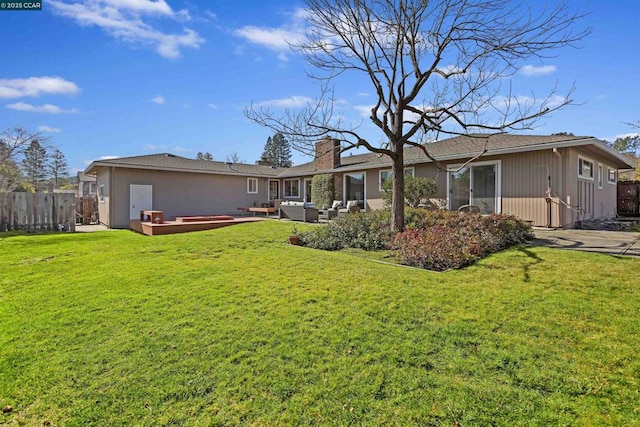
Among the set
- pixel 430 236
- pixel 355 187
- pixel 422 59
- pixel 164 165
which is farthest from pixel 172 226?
pixel 422 59

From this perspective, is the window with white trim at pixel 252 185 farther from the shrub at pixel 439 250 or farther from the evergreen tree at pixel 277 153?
the evergreen tree at pixel 277 153

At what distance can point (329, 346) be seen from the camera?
3.29m

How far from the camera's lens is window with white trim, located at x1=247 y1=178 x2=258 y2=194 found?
21.9 meters

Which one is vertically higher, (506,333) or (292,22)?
(292,22)

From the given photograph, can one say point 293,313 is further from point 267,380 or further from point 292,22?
point 292,22

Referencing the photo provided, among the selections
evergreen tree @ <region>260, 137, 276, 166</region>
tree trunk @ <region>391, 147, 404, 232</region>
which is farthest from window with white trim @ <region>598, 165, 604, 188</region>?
evergreen tree @ <region>260, 137, 276, 166</region>

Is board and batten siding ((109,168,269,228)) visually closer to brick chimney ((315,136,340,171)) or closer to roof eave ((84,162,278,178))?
roof eave ((84,162,278,178))

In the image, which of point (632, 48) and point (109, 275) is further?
point (632, 48)

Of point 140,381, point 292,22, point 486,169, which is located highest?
point 292,22

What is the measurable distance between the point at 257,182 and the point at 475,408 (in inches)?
830

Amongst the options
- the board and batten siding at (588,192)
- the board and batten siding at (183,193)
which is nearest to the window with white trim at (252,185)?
the board and batten siding at (183,193)

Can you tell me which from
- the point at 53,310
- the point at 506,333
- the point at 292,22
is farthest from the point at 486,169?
the point at 53,310

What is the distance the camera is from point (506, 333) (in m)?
3.40

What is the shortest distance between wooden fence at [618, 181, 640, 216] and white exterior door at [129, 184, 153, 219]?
24.1m
